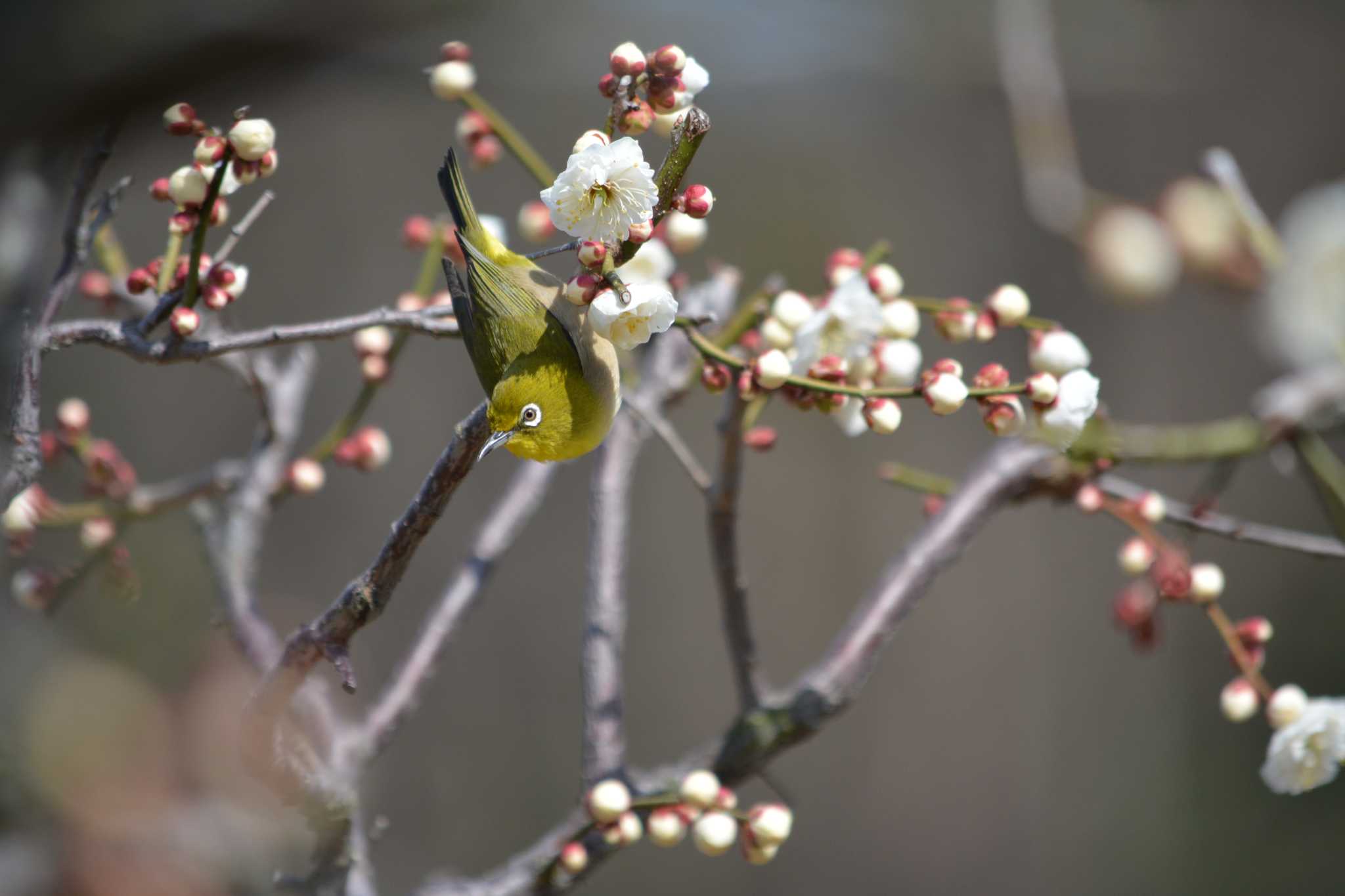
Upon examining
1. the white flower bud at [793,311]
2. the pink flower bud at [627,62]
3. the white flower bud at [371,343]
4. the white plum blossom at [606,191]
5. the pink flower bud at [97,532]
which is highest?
the pink flower bud at [627,62]

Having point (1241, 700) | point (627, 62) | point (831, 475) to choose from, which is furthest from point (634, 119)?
point (831, 475)

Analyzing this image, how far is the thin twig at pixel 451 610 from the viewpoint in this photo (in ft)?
1.55

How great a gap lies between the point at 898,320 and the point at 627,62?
5.9 inches

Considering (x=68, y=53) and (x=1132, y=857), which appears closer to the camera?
(x=68, y=53)

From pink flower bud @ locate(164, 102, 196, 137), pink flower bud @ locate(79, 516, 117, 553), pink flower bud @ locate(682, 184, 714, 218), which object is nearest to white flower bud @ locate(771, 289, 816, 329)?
pink flower bud @ locate(682, 184, 714, 218)

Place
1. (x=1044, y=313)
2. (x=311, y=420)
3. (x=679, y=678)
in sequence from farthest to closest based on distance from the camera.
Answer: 1. (x=1044, y=313)
2. (x=679, y=678)
3. (x=311, y=420)

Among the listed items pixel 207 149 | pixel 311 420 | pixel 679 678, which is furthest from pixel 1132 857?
pixel 207 149

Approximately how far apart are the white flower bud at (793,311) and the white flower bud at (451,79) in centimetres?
15

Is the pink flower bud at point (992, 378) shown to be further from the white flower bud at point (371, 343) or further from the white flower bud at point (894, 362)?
the white flower bud at point (371, 343)

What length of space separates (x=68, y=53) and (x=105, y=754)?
22cm

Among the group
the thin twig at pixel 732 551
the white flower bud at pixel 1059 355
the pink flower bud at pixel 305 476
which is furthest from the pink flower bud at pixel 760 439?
the pink flower bud at pixel 305 476

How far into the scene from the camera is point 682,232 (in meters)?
0.45

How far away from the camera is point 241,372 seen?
496 mm

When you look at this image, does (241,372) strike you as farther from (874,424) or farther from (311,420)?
(311,420)
